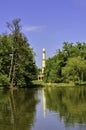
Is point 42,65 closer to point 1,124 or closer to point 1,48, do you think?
point 1,48

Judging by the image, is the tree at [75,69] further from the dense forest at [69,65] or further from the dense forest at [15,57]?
the dense forest at [15,57]

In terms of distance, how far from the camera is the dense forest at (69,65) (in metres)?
82.7

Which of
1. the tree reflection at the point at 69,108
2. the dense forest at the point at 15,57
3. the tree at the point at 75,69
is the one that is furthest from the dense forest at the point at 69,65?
the tree reflection at the point at 69,108

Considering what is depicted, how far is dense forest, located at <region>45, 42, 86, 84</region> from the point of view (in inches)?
3255

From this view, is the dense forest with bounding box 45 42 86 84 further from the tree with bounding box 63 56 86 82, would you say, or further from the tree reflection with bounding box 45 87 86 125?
the tree reflection with bounding box 45 87 86 125

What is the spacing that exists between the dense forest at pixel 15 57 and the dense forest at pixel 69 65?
713 inches

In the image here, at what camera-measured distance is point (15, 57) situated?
6469 centimetres

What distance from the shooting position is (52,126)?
1669 centimetres

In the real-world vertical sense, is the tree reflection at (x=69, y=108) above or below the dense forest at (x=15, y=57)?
below

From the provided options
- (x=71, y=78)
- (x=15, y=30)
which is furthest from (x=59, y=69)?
(x=15, y=30)

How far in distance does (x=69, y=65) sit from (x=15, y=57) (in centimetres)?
2168

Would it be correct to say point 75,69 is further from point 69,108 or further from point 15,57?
point 69,108

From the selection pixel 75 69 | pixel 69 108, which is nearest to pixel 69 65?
pixel 75 69

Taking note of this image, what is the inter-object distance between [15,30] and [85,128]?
4763 cm
